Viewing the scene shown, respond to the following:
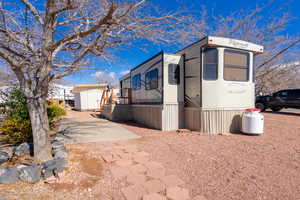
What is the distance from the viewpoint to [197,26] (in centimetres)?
316

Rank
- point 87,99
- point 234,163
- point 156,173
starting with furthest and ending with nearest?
point 87,99 < point 234,163 < point 156,173

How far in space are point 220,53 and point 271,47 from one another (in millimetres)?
10151

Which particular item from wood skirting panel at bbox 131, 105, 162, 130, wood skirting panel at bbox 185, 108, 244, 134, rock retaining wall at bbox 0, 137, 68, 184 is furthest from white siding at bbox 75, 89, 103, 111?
rock retaining wall at bbox 0, 137, 68, 184

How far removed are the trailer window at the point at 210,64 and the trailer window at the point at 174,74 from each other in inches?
44.8

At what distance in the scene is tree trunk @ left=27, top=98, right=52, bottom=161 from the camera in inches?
111

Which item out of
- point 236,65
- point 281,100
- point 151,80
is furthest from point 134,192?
point 281,100

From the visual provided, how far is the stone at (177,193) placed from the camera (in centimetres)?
193

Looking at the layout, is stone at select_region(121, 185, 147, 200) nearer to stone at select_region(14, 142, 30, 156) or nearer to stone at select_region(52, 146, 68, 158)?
stone at select_region(52, 146, 68, 158)

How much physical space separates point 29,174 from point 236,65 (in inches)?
254

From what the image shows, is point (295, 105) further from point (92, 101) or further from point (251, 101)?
point (92, 101)

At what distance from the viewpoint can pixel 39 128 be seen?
2.88m

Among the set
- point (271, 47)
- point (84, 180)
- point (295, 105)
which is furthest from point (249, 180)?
point (271, 47)

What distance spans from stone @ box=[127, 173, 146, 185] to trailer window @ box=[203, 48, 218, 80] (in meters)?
4.03

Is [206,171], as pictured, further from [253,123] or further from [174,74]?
[174,74]
